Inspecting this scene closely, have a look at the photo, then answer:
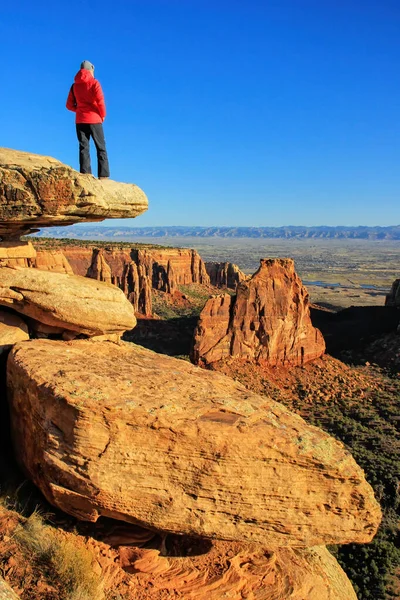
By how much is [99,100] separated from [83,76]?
2.01 feet

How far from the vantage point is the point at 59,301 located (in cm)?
1166

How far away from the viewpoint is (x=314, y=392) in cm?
3750

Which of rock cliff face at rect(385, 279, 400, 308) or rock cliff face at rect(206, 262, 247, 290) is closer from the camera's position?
rock cliff face at rect(385, 279, 400, 308)

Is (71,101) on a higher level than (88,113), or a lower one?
higher

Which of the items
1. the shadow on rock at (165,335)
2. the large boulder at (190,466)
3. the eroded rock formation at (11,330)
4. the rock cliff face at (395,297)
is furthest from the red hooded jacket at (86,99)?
the rock cliff face at (395,297)

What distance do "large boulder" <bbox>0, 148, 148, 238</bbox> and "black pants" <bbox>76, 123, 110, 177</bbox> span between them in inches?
18.2

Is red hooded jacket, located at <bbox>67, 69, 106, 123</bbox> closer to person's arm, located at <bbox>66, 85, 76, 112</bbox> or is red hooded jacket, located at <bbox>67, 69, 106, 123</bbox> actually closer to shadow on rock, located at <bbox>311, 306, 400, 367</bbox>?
person's arm, located at <bbox>66, 85, 76, 112</bbox>

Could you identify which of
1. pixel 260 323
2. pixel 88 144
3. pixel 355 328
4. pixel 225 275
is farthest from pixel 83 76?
pixel 225 275

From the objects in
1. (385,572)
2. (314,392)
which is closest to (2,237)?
(385,572)

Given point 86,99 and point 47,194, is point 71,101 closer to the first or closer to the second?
point 86,99

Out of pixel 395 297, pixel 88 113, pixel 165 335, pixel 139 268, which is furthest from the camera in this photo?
pixel 139 268

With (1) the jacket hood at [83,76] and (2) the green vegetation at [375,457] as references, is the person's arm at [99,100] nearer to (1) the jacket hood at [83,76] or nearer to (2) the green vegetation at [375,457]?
(1) the jacket hood at [83,76]

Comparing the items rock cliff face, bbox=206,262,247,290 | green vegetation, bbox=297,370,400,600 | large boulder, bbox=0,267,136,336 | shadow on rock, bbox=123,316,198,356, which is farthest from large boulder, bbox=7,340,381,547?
rock cliff face, bbox=206,262,247,290

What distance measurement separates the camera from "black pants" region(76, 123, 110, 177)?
11.4 m
